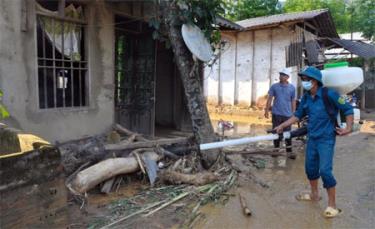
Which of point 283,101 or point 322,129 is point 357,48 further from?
point 322,129

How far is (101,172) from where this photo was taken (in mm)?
5090

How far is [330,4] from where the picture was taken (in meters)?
26.0

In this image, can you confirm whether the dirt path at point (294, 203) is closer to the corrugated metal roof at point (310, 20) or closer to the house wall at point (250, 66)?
the corrugated metal roof at point (310, 20)

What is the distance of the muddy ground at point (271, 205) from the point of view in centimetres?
418

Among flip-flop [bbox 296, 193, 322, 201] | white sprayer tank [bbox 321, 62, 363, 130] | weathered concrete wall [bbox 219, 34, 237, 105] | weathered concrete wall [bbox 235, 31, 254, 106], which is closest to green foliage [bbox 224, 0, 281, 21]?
weathered concrete wall [bbox 219, 34, 237, 105]

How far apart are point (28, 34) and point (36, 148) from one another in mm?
2989

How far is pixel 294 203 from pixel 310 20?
1214 centimetres

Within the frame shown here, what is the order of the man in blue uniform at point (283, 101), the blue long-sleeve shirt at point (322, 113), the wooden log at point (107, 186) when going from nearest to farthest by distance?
the blue long-sleeve shirt at point (322, 113) → the wooden log at point (107, 186) → the man in blue uniform at point (283, 101)

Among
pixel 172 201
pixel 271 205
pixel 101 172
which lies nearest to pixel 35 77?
pixel 101 172

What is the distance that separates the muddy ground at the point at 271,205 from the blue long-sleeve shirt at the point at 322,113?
1005 mm

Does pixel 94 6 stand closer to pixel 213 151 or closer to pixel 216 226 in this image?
pixel 213 151

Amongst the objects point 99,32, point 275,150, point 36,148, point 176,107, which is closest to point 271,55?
point 176,107

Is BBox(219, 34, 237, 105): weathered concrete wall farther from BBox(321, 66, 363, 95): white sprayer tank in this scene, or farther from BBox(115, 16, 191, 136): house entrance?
BBox(321, 66, 363, 95): white sprayer tank

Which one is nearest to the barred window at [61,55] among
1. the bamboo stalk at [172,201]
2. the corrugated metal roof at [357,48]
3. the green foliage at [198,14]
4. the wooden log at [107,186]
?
the green foliage at [198,14]
